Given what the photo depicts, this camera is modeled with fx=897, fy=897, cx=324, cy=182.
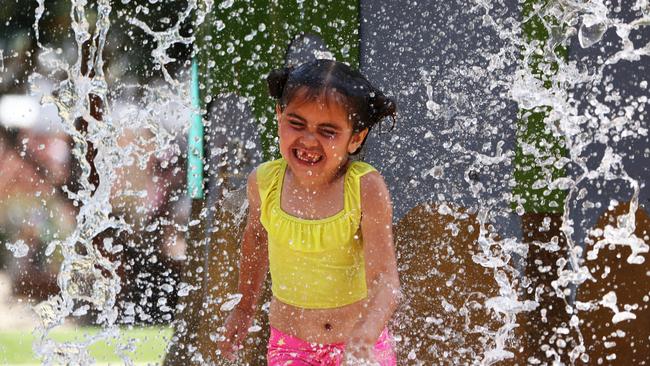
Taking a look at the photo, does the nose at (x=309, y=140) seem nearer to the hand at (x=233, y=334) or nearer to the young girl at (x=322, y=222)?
the young girl at (x=322, y=222)

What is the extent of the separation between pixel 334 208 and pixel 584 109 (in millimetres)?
1570

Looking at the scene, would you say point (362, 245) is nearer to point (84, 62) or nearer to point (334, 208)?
point (334, 208)

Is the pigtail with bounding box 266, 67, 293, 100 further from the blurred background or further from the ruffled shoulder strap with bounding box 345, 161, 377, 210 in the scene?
the blurred background

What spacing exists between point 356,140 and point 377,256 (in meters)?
0.33

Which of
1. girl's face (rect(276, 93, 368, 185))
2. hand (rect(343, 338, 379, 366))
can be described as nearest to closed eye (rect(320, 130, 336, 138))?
girl's face (rect(276, 93, 368, 185))

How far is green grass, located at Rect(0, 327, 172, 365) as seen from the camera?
4488 millimetres

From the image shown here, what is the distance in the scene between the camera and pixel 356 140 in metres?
2.40

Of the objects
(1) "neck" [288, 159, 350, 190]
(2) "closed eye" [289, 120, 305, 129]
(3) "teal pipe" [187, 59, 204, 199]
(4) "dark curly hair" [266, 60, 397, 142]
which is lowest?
(1) "neck" [288, 159, 350, 190]

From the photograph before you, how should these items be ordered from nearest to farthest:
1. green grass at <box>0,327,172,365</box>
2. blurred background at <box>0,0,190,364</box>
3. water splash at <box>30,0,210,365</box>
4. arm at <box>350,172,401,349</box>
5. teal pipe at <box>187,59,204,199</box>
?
arm at <box>350,172,401,349</box>, water splash at <box>30,0,210,365</box>, teal pipe at <box>187,59,204,199</box>, green grass at <box>0,327,172,365</box>, blurred background at <box>0,0,190,364</box>

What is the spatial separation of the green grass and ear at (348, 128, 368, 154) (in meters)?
1.93

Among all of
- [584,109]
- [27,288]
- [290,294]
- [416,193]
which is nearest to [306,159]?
[290,294]

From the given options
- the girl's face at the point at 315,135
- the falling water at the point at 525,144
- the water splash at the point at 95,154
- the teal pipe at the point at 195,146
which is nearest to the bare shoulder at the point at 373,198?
the girl's face at the point at 315,135

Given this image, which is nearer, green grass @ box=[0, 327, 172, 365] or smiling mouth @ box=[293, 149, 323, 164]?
smiling mouth @ box=[293, 149, 323, 164]

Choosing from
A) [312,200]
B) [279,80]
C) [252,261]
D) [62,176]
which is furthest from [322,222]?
[62,176]
